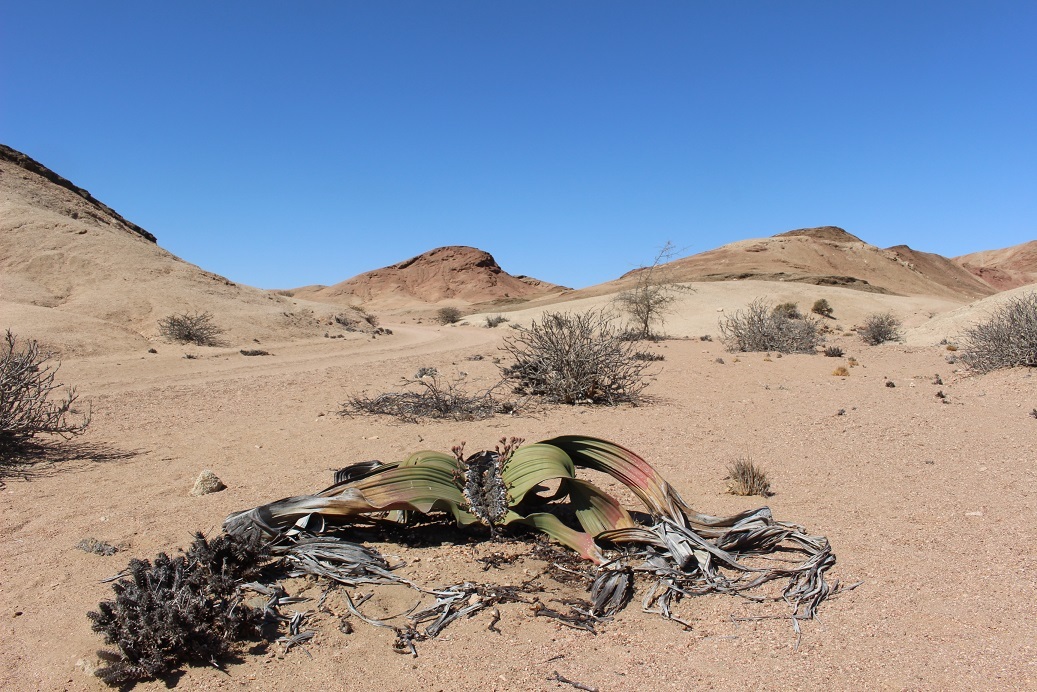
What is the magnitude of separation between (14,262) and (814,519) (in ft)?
87.4

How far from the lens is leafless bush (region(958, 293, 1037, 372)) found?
10406mm

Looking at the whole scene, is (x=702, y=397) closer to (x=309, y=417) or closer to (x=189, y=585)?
(x=309, y=417)

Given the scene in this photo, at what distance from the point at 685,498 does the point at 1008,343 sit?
355 inches

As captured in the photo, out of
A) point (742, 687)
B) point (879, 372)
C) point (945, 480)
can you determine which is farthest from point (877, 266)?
point (742, 687)

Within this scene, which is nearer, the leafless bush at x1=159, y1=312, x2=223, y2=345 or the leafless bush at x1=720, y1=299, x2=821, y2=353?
the leafless bush at x1=720, y1=299, x2=821, y2=353

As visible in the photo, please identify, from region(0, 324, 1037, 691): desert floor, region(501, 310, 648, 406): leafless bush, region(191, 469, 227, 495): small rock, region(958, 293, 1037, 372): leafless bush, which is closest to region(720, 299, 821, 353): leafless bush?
region(958, 293, 1037, 372): leafless bush

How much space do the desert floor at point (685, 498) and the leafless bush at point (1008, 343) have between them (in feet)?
1.66

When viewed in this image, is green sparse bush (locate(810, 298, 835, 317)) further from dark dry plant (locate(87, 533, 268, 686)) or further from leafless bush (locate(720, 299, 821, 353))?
dark dry plant (locate(87, 533, 268, 686))

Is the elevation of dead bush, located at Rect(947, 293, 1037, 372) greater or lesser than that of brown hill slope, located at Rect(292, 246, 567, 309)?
lesser

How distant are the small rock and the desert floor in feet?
0.36

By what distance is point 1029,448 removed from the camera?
20.0 ft

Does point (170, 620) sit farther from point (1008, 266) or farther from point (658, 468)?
point (1008, 266)

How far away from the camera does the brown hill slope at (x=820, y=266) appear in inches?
1703

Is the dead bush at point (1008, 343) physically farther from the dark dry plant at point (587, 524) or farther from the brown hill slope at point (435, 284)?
the brown hill slope at point (435, 284)
